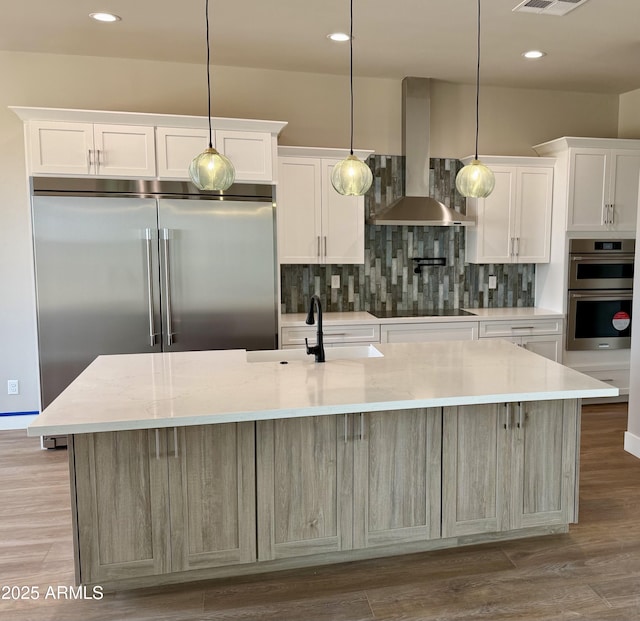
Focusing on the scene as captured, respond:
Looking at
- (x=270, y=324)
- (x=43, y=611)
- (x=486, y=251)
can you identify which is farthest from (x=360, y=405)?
(x=486, y=251)

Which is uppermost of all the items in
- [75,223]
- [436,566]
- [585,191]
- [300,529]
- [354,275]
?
[585,191]

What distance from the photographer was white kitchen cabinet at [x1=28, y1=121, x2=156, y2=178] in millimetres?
3807

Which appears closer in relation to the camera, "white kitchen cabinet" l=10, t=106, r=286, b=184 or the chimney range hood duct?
"white kitchen cabinet" l=10, t=106, r=286, b=184

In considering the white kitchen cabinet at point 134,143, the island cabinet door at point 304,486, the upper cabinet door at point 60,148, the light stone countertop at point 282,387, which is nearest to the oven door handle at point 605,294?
the light stone countertop at point 282,387

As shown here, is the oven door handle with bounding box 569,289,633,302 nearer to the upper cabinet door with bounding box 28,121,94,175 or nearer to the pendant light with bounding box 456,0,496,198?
the pendant light with bounding box 456,0,496,198

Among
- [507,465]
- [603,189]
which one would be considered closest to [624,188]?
[603,189]

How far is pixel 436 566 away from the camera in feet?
8.36

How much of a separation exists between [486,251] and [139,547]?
381 centimetres

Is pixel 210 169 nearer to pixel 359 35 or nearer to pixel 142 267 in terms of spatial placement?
pixel 142 267

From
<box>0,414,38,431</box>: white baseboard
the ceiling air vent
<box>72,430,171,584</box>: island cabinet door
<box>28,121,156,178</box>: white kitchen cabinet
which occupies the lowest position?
<box>0,414,38,431</box>: white baseboard

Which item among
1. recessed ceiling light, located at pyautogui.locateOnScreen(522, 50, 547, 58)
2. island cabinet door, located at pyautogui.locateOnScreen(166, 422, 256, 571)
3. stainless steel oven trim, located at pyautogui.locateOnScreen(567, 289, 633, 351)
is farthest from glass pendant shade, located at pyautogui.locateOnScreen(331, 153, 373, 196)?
stainless steel oven trim, located at pyautogui.locateOnScreen(567, 289, 633, 351)

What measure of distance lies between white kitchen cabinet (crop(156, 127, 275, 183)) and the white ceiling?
0.64 metres

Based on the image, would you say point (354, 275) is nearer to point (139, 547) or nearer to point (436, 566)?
point (436, 566)

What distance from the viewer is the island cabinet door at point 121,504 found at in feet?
7.27
